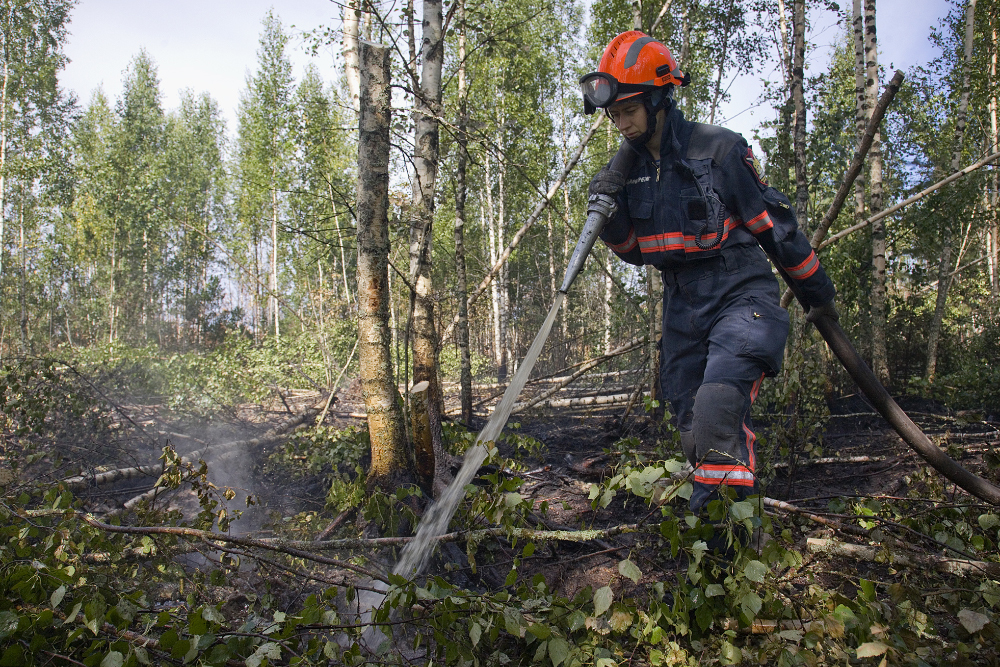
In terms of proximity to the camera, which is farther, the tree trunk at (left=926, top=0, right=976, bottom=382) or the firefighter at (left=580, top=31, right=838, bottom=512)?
the tree trunk at (left=926, top=0, right=976, bottom=382)

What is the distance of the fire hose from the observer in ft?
8.18

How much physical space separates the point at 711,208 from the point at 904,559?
59.3 inches

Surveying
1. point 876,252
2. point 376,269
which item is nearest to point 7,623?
point 376,269

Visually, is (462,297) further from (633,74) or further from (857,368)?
(857,368)

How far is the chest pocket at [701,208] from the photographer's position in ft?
8.15

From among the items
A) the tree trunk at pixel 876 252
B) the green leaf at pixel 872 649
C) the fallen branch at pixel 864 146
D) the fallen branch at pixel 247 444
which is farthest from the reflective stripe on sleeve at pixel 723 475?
the tree trunk at pixel 876 252

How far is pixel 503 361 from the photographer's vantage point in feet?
57.1

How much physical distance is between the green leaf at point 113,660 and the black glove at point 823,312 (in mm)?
3043

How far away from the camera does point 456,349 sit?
457 inches

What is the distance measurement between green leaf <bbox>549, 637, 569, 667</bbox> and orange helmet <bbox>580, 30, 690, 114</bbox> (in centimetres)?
212

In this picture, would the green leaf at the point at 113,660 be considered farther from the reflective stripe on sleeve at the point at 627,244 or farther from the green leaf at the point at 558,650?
the reflective stripe on sleeve at the point at 627,244

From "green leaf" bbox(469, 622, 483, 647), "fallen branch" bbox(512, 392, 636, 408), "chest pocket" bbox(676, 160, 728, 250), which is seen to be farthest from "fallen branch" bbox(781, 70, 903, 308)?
"fallen branch" bbox(512, 392, 636, 408)

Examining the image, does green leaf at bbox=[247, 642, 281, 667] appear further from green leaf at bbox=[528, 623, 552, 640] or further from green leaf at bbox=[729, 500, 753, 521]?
green leaf at bbox=[729, 500, 753, 521]

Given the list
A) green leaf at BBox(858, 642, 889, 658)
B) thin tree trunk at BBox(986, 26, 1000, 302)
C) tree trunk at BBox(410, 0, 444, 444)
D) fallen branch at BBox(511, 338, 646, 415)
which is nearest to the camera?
green leaf at BBox(858, 642, 889, 658)
